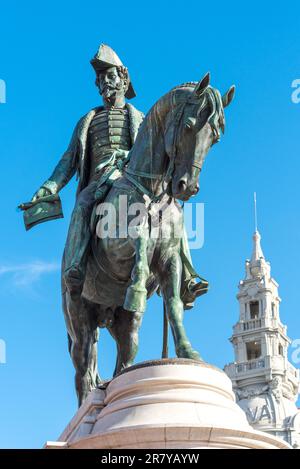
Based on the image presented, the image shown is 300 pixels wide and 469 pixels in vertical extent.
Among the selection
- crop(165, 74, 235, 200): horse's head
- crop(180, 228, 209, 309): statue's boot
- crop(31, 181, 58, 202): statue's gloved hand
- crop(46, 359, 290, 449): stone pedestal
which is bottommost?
crop(46, 359, 290, 449): stone pedestal

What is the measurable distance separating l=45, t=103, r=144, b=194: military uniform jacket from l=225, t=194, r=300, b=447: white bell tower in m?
43.1

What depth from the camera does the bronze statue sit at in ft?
35.5

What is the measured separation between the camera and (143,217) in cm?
1131

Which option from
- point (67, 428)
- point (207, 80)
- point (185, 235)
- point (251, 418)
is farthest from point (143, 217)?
point (251, 418)

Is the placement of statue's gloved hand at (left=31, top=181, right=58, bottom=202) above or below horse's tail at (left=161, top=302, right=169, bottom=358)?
above

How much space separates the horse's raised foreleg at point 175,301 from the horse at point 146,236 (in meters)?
0.01

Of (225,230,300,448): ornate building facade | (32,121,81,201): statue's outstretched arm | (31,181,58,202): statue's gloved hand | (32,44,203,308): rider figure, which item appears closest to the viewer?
(32,44,203,308): rider figure

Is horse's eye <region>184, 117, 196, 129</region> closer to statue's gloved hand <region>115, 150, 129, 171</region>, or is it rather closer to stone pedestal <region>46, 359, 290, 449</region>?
statue's gloved hand <region>115, 150, 129, 171</region>

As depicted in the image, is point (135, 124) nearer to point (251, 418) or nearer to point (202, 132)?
point (202, 132)

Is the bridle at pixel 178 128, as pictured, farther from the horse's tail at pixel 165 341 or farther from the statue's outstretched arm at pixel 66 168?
the statue's outstretched arm at pixel 66 168

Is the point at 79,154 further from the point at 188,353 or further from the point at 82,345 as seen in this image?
the point at 188,353

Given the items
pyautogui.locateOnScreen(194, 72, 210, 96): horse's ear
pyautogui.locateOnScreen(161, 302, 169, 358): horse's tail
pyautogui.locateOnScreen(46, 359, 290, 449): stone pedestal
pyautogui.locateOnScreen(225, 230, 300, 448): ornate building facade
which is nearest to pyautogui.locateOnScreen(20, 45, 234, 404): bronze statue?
pyautogui.locateOnScreen(194, 72, 210, 96): horse's ear

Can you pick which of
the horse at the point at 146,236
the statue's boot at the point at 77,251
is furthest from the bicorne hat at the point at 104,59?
the statue's boot at the point at 77,251
